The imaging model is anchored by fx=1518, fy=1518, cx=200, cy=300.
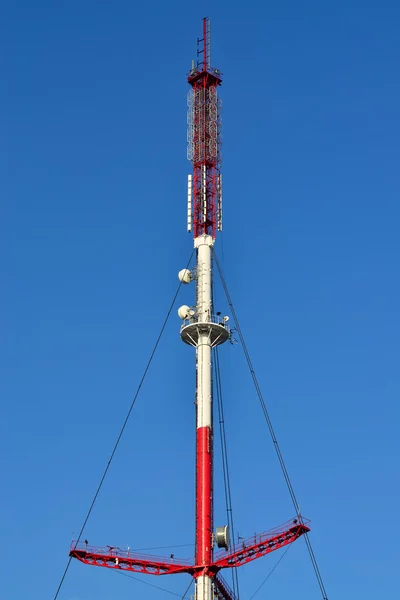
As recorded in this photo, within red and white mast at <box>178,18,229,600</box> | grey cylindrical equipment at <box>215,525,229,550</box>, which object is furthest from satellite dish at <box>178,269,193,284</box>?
grey cylindrical equipment at <box>215,525,229,550</box>

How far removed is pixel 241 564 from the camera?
11144 cm

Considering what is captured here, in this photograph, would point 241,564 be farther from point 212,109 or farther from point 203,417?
point 212,109

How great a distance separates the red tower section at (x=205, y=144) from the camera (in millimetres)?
126562

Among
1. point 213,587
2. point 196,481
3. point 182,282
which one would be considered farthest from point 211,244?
point 213,587

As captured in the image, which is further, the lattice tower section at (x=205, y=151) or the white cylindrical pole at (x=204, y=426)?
the lattice tower section at (x=205, y=151)

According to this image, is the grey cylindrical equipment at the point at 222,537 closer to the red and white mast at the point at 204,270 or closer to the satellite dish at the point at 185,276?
the red and white mast at the point at 204,270

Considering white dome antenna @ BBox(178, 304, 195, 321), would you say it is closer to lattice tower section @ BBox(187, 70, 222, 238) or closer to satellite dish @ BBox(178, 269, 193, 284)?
satellite dish @ BBox(178, 269, 193, 284)

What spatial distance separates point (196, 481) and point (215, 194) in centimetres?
2589

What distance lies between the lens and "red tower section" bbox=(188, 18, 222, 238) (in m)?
127

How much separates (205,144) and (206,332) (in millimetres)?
17552

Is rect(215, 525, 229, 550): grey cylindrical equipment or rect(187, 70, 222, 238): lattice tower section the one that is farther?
rect(187, 70, 222, 238): lattice tower section

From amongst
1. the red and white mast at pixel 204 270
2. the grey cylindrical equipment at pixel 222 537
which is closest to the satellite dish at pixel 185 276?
the red and white mast at pixel 204 270

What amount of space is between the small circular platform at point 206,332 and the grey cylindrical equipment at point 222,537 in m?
16.4

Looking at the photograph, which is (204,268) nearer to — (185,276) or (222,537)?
(185,276)
